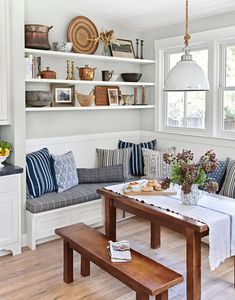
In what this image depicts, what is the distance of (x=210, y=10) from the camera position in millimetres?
4141

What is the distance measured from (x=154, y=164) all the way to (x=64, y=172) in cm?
122

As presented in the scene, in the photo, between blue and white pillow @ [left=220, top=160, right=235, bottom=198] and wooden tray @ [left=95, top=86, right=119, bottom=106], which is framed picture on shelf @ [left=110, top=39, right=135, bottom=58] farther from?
blue and white pillow @ [left=220, top=160, right=235, bottom=198]

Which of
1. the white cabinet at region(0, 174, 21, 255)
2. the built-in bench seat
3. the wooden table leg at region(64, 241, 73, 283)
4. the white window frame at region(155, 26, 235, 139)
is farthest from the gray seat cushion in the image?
the white window frame at region(155, 26, 235, 139)

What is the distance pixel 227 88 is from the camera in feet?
14.0

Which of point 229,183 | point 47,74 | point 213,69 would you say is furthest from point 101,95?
point 229,183

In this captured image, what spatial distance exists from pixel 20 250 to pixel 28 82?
1.83 m

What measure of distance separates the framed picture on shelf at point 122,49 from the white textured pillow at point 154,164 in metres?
1.32

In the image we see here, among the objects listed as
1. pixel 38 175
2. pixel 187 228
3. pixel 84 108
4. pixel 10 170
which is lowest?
pixel 187 228

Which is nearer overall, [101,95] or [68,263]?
[68,263]

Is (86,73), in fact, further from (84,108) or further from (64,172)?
(64,172)

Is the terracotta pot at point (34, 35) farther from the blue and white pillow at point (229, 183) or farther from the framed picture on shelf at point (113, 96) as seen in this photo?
the blue and white pillow at point (229, 183)

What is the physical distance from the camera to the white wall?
13.9 ft

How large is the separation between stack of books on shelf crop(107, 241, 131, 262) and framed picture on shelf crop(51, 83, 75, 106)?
217cm

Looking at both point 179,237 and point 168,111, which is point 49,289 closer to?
point 179,237
